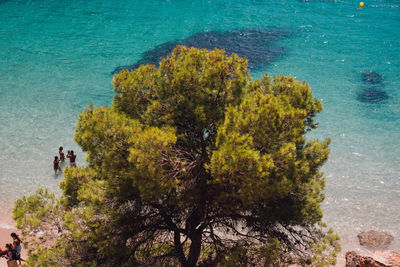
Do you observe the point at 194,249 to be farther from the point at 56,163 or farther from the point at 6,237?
the point at 56,163

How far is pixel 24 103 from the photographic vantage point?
21641mm

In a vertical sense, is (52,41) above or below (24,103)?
above

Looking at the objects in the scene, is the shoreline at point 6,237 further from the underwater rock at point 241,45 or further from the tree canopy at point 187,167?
the underwater rock at point 241,45

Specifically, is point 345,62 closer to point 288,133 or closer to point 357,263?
point 357,263

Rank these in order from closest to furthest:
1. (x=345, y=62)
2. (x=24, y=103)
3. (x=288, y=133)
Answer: (x=288, y=133) < (x=24, y=103) < (x=345, y=62)

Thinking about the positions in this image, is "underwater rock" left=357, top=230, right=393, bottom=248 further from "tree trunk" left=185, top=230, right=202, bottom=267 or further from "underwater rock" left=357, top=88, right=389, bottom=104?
"underwater rock" left=357, top=88, right=389, bottom=104

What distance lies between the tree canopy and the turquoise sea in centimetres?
650

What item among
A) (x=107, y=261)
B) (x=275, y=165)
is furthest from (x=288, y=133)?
(x=107, y=261)

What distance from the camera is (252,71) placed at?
24.9 metres

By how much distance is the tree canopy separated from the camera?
6.39 m

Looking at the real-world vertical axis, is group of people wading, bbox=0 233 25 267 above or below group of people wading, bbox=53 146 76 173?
below

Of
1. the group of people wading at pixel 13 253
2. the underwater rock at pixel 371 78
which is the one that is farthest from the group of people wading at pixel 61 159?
the underwater rock at pixel 371 78

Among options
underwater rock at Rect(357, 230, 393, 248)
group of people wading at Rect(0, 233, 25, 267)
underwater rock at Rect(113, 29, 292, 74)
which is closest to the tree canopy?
group of people wading at Rect(0, 233, 25, 267)

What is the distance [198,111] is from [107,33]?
27341 mm
